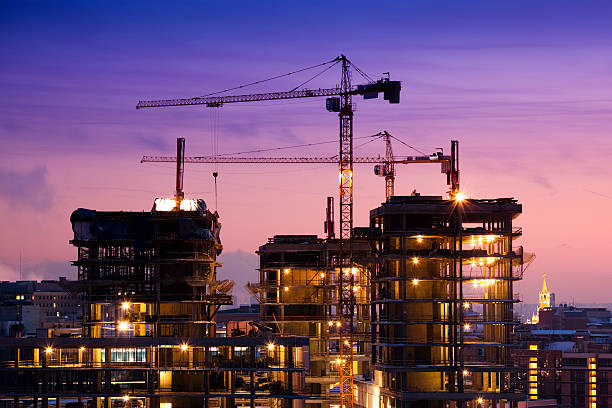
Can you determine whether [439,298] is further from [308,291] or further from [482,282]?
[308,291]

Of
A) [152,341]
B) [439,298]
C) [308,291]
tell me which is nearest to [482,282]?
[439,298]

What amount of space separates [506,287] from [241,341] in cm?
4515

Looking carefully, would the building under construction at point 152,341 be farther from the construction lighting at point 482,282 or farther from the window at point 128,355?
the construction lighting at point 482,282

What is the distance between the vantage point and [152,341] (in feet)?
458

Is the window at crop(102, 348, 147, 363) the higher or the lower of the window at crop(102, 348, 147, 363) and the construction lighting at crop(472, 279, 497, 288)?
the lower

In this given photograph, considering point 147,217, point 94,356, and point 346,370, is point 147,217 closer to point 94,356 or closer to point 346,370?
point 94,356

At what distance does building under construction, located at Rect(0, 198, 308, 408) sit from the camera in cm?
13762

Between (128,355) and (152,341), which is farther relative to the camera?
(128,355)

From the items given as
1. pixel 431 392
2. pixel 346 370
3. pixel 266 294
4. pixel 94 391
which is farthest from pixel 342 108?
pixel 94 391

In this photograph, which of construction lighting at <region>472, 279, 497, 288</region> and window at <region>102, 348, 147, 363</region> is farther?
construction lighting at <region>472, 279, 497, 288</region>

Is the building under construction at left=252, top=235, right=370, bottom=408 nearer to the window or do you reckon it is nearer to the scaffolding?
the scaffolding

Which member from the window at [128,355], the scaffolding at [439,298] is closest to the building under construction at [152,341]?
the window at [128,355]

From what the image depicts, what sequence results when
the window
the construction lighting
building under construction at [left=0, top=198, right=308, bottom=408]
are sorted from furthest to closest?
the construction lighting < the window < building under construction at [left=0, top=198, right=308, bottom=408]

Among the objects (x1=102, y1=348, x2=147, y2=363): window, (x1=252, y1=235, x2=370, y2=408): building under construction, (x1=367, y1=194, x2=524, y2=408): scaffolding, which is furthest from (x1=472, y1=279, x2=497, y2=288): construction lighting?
(x1=102, y1=348, x2=147, y2=363): window
